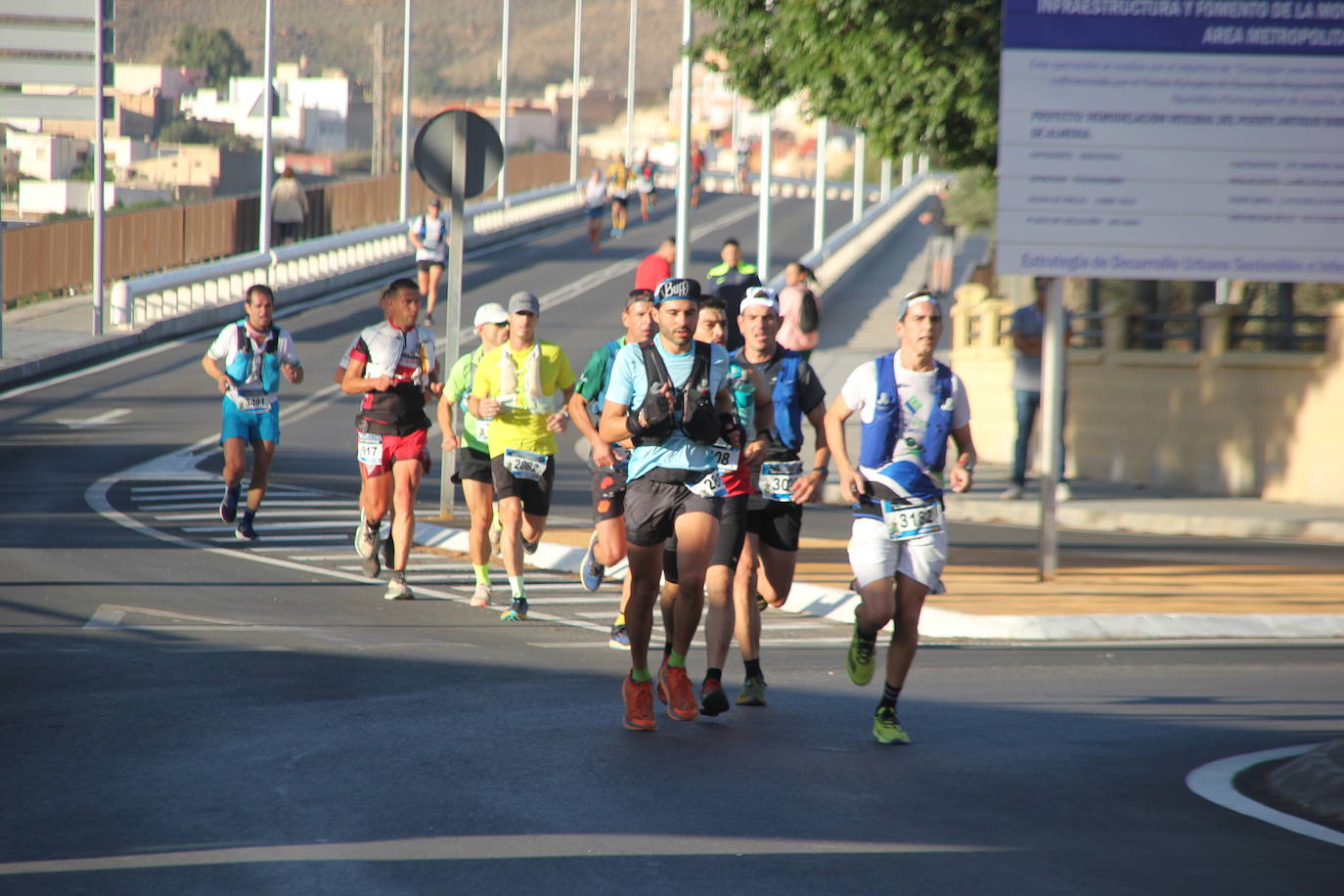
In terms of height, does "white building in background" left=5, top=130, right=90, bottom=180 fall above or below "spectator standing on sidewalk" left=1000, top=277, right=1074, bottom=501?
above

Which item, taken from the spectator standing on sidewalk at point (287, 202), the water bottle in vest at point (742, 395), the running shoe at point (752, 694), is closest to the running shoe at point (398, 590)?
the running shoe at point (752, 694)

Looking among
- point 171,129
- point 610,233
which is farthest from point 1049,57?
point 171,129

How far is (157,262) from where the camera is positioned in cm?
3900

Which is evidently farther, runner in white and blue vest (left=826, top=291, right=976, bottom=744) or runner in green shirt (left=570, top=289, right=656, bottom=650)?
runner in green shirt (left=570, top=289, right=656, bottom=650)

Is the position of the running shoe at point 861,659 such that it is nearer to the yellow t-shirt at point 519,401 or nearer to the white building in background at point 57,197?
the yellow t-shirt at point 519,401

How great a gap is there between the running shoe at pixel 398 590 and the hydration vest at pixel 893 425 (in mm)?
4627

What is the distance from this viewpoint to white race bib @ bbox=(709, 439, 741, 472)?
26.7ft

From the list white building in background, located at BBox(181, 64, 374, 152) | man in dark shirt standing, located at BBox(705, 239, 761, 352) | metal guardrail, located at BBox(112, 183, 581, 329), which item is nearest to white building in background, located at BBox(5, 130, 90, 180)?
metal guardrail, located at BBox(112, 183, 581, 329)

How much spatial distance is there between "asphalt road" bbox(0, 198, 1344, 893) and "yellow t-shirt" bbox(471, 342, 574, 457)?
111 cm

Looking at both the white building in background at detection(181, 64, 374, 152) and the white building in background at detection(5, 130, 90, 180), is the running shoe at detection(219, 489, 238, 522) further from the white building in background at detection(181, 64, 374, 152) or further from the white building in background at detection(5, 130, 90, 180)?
the white building in background at detection(181, 64, 374, 152)

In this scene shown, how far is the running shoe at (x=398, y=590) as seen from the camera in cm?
1184

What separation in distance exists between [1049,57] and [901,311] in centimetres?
564

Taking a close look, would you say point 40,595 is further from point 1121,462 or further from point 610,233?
point 610,233

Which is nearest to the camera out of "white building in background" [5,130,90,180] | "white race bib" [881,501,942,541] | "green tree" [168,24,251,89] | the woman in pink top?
"white race bib" [881,501,942,541]
